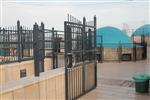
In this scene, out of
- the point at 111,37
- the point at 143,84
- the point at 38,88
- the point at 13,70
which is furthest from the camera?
the point at 111,37

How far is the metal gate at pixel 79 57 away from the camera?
6410 millimetres

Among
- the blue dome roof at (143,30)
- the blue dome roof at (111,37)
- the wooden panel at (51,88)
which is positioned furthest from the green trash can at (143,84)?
the blue dome roof at (143,30)

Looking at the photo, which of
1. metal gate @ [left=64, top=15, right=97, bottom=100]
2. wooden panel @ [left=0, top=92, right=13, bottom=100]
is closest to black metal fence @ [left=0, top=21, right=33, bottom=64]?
metal gate @ [left=64, top=15, right=97, bottom=100]

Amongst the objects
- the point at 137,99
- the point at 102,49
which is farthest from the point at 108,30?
the point at 137,99

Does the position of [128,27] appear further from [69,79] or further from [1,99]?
[1,99]

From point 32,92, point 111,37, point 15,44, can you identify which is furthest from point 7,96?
point 111,37

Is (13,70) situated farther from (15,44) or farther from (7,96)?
(7,96)

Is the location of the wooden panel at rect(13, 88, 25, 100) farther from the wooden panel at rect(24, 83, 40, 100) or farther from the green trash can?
the green trash can

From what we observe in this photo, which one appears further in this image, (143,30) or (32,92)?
(143,30)

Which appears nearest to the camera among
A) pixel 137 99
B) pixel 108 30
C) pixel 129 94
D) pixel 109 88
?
pixel 137 99

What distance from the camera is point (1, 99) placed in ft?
13.5

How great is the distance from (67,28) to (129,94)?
2.83 meters

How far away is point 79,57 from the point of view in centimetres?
722

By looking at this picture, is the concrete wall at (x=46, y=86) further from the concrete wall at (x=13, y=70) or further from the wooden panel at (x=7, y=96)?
the concrete wall at (x=13, y=70)
